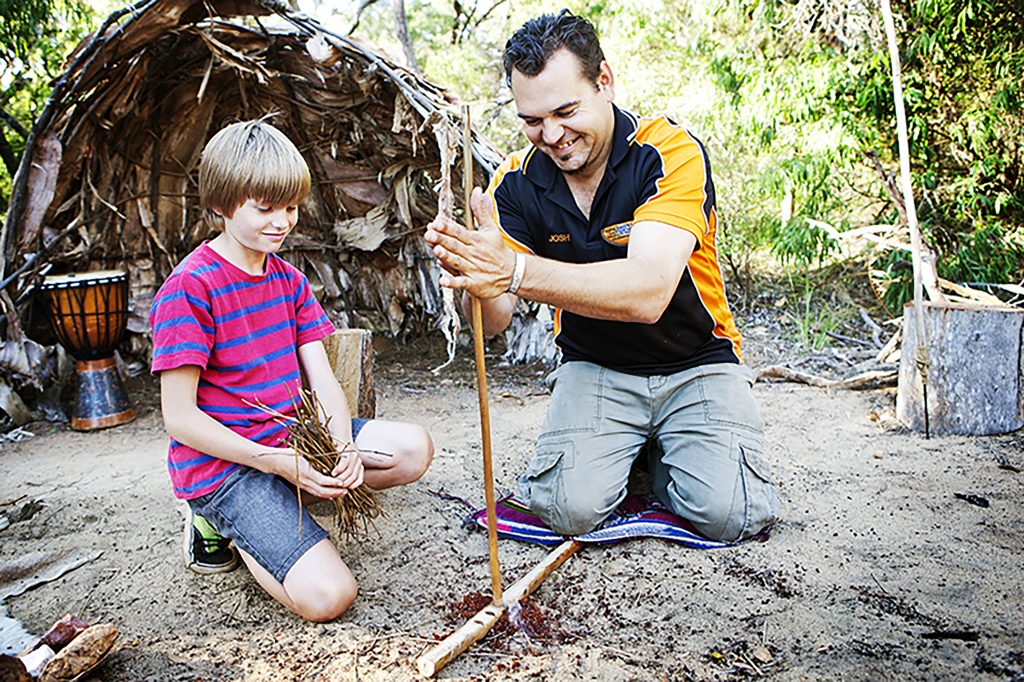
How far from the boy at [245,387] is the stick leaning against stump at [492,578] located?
0.37 metres

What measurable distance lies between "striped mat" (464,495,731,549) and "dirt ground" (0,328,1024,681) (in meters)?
0.05

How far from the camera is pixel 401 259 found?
5.52m

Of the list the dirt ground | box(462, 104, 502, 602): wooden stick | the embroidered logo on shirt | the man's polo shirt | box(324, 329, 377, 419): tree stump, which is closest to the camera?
box(462, 104, 502, 602): wooden stick

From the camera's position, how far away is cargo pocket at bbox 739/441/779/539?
2512 mm

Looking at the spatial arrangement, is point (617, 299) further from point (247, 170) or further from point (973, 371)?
point (973, 371)

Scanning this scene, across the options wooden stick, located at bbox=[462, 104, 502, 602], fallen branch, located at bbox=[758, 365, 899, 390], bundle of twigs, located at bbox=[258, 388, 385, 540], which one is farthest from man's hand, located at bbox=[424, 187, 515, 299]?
fallen branch, located at bbox=[758, 365, 899, 390]

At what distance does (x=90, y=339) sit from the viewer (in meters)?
4.35

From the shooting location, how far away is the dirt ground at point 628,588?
1912mm

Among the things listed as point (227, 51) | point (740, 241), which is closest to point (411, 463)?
point (227, 51)

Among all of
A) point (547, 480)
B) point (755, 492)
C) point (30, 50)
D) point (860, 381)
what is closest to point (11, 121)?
point (30, 50)

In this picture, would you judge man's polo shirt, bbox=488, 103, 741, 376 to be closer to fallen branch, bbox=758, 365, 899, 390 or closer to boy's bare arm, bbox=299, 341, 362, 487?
boy's bare arm, bbox=299, 341, 362, 487

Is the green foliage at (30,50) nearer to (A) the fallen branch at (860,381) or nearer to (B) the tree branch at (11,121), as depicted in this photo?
(B) the tree branch at (11,121)

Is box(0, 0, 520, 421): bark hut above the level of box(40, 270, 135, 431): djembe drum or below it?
above

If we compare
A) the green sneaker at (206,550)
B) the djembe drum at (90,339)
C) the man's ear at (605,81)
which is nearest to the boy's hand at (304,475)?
the green sneaker at (206,550)
